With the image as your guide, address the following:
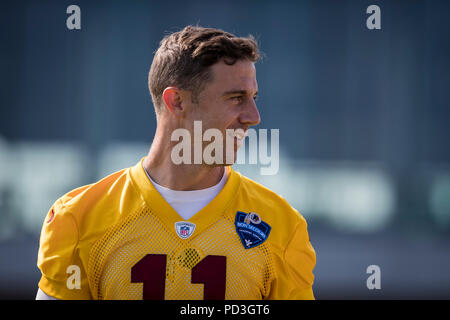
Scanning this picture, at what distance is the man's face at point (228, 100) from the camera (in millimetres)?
2201

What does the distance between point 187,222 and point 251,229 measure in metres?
0.26

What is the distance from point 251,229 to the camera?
2.22m

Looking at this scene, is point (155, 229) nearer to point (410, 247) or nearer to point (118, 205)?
point (118, 205)

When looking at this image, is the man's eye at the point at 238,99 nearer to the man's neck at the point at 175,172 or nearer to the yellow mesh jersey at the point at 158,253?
the man's neck at the point at 175,172

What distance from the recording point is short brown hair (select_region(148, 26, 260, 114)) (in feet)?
7.25

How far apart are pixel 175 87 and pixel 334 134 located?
5601 mm

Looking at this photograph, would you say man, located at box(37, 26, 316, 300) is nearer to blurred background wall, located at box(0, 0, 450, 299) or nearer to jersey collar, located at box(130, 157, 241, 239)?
jersey collar, located at box(130, 157, 241, 239)

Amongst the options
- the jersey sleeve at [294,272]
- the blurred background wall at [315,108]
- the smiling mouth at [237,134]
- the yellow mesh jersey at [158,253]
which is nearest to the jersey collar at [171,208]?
the yellow mesh jersey at [158,253]

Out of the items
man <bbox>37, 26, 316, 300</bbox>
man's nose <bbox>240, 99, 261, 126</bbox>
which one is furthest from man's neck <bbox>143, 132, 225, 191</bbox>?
man's nose <bbox>240, 99, 261, 126</bbox>

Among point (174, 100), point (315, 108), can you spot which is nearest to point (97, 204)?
point (174, 100)

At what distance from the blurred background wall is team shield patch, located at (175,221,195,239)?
5.00 m

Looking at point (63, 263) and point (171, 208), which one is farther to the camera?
point (171, 208)

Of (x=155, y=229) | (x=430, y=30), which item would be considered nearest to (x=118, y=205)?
(x=155, y=229)

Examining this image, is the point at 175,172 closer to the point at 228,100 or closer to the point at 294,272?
the point at 228,100
